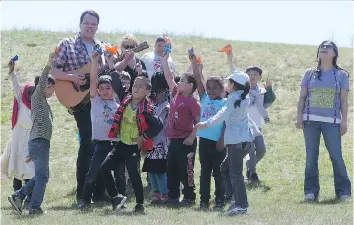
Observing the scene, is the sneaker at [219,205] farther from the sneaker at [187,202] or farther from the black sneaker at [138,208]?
the black sneaker at [138,208]

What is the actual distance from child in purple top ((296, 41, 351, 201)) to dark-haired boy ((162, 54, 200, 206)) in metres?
1.56

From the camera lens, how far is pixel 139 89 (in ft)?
27.7

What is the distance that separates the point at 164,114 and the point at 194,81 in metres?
0.74

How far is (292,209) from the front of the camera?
8461 millimetres

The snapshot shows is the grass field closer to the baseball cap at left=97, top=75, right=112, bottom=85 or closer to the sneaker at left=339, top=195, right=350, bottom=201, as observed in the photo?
the sneaker at left=339, top=195, right=350, bottom=201

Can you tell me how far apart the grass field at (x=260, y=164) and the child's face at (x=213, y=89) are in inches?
54.6

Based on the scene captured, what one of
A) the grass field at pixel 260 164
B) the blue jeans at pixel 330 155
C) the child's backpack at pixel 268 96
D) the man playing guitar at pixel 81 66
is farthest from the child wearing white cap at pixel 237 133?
the child's backpack at pixel 268 96

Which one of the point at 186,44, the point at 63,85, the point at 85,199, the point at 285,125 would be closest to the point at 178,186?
the point at 85,199

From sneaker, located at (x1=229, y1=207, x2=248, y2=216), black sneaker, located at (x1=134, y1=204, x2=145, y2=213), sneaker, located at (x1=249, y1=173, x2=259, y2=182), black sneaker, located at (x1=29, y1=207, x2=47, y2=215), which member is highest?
sneaker, located at (x1=229, y1=207, x2=248, y2=216)

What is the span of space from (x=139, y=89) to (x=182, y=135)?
93cm

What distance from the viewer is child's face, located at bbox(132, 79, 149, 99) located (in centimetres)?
841

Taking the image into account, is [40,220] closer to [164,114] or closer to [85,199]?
[85,199]

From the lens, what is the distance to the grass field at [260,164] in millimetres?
7758

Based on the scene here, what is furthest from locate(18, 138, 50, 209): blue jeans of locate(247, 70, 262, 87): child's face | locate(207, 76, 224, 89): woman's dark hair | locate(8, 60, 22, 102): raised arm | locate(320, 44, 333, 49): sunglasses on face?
locate(320, 44, 333, 49): sunglasses on face
